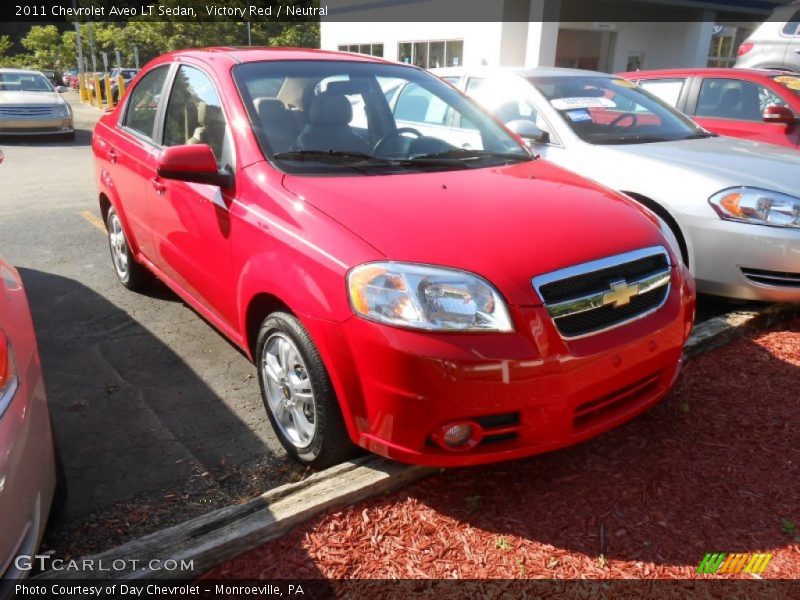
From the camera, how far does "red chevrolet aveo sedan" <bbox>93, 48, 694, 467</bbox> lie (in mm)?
2240

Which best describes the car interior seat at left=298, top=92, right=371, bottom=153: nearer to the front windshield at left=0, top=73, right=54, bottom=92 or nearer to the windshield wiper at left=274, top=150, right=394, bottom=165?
the windshield wiper at left=274, top=150, right=394, bottom=165

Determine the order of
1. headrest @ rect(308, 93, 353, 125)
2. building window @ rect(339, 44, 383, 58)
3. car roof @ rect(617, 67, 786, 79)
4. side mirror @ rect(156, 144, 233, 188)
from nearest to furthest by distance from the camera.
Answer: side mirror @ rect(156, 144, 233, 188) < headrest @ rect(308, 93, 353, 125) < car roof @ rect(617, 67, 786, 79) < building window @ rect(339, 44, 383, 58)

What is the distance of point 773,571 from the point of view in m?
2.22

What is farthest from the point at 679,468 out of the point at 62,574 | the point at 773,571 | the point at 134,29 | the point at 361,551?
the point at 134,29

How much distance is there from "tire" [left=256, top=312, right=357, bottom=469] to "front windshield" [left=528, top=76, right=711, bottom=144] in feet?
10.3

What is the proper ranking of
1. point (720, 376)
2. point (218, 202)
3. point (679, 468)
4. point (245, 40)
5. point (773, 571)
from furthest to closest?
point (245, 40) → point (720, 376) → point (218, 202) → point (679, 468) → point (773, 571)

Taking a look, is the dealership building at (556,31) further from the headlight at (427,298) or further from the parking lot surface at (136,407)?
the headlight at (427,298)

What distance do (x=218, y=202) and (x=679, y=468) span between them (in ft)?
7.75

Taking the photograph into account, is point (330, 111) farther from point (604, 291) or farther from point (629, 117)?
point (629, 117)

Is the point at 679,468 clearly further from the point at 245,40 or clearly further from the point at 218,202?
the point at 245,40

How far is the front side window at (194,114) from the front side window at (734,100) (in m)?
5.64

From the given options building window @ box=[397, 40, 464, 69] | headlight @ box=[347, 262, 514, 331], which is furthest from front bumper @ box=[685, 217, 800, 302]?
building window @ box=[397, 40, 464, 69]

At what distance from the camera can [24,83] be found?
1535cm

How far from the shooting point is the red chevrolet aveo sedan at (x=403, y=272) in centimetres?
224
